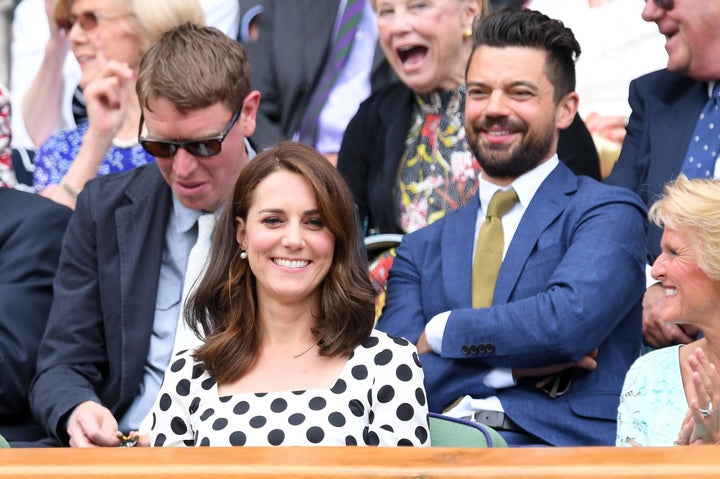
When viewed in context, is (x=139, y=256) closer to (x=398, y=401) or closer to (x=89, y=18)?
(x=398, y=401)

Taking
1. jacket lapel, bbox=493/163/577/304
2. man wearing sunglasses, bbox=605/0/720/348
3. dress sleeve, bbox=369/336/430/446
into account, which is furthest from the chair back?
man wearing sunglasses, bbox=605/0/720/348

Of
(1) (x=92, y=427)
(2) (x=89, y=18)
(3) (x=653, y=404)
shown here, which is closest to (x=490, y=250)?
(3) (x=653, y=404)

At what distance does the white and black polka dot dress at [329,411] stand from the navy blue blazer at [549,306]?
0.42 meters

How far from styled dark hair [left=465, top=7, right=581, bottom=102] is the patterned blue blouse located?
1389mm

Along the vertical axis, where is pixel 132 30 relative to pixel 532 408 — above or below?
above

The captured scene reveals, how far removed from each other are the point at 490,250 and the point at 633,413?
2.32 feet

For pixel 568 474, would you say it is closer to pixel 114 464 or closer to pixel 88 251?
pixel 114 464

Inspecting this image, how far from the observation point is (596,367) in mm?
3164

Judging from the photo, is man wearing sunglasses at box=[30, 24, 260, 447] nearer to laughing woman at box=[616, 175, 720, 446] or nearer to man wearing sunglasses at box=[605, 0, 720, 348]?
man wearing sunglasses at box=[605, 0, 720, 348]

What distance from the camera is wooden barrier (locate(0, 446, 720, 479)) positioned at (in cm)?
165

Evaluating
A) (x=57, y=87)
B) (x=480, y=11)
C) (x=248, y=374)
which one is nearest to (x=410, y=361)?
(x=248, y=374)

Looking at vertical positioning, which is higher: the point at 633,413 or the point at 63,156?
the point at 63,156

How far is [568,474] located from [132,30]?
326cm

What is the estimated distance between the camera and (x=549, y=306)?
307cm
